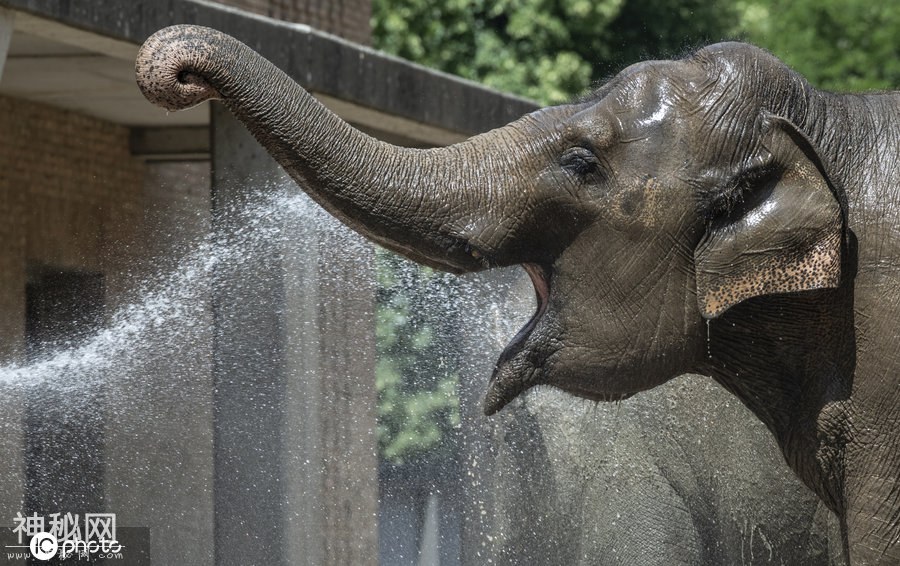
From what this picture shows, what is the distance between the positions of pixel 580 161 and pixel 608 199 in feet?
0.38

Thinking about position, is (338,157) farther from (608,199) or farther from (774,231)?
(774,231)

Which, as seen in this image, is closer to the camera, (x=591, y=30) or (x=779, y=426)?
(x=779, y=426)

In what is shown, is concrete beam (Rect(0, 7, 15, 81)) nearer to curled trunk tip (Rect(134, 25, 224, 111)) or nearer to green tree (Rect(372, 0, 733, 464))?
curled trunk tip (Rect(134, 25, 224, 111))

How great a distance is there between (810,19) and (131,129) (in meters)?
19.7

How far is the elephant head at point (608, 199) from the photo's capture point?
364 cm

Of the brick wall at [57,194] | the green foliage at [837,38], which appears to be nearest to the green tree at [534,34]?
the green foliage at [837,38]

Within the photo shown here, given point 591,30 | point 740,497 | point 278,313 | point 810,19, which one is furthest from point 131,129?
point 810,19

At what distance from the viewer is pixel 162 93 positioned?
3555 mm

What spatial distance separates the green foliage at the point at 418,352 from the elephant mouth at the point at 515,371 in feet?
6.98

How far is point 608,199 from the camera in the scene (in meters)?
3.81

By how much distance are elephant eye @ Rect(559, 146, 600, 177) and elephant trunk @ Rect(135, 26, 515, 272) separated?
17cm

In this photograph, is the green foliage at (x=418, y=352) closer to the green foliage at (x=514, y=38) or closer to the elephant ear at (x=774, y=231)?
the elephant ear at (x=774, y=231)

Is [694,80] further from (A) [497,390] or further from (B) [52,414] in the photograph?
(B) [52,414]

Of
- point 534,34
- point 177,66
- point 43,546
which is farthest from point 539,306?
point 534,34
